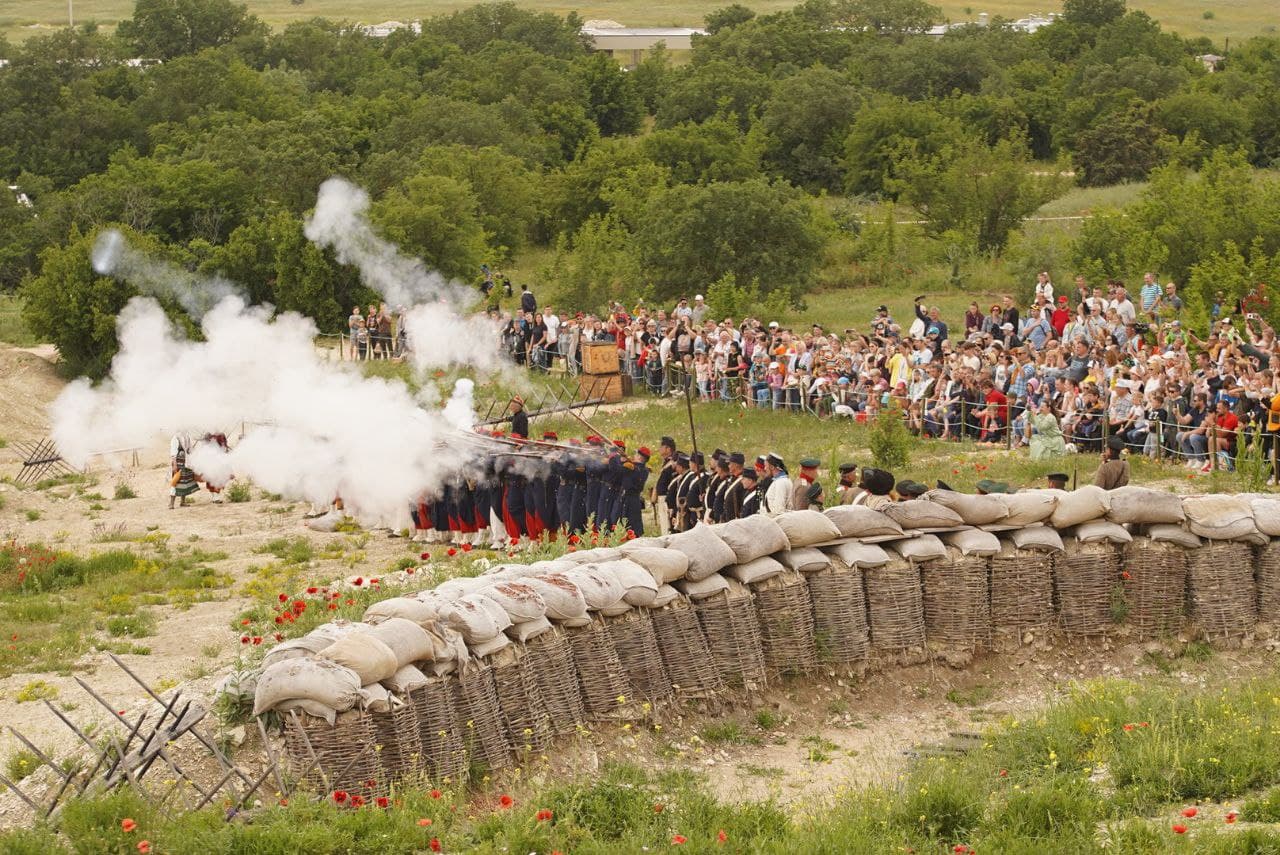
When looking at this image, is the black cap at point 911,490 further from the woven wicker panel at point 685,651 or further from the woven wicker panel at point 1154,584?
the woven wicker panel at point 685,651

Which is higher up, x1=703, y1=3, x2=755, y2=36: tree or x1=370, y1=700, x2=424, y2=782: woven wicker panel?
x1=703, y1=3, x2=755, y2=36: tree

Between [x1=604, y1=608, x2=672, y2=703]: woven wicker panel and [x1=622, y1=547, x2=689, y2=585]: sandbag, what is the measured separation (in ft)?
0.99

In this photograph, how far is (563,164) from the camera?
64.5m

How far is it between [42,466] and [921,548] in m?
20.5

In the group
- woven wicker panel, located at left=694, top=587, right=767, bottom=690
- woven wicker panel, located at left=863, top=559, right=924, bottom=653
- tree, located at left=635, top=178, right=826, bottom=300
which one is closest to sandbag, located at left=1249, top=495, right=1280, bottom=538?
woven wicker panel, located at left=863, top=559, right=924, bottom=653

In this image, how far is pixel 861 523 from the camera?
15.4 m

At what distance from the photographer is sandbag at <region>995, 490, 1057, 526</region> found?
621 inches

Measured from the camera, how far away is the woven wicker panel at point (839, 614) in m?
15.2

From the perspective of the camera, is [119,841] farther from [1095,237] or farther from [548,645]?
[1095,237]

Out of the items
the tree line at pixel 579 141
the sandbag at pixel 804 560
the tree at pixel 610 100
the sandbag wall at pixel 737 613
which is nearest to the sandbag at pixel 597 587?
the sandbag wall at pixel 737 613

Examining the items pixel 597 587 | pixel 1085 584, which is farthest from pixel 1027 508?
pixel 597 587

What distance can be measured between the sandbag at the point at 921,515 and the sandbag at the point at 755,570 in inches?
50.9

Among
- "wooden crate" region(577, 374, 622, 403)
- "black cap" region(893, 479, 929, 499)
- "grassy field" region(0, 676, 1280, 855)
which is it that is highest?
"black cap" region(893, 479, 929, 499)

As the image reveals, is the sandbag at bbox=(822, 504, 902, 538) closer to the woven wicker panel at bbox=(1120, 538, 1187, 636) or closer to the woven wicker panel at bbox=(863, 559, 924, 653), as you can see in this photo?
the woven wicker panel at bbox=(863, 559, 924, 653)
